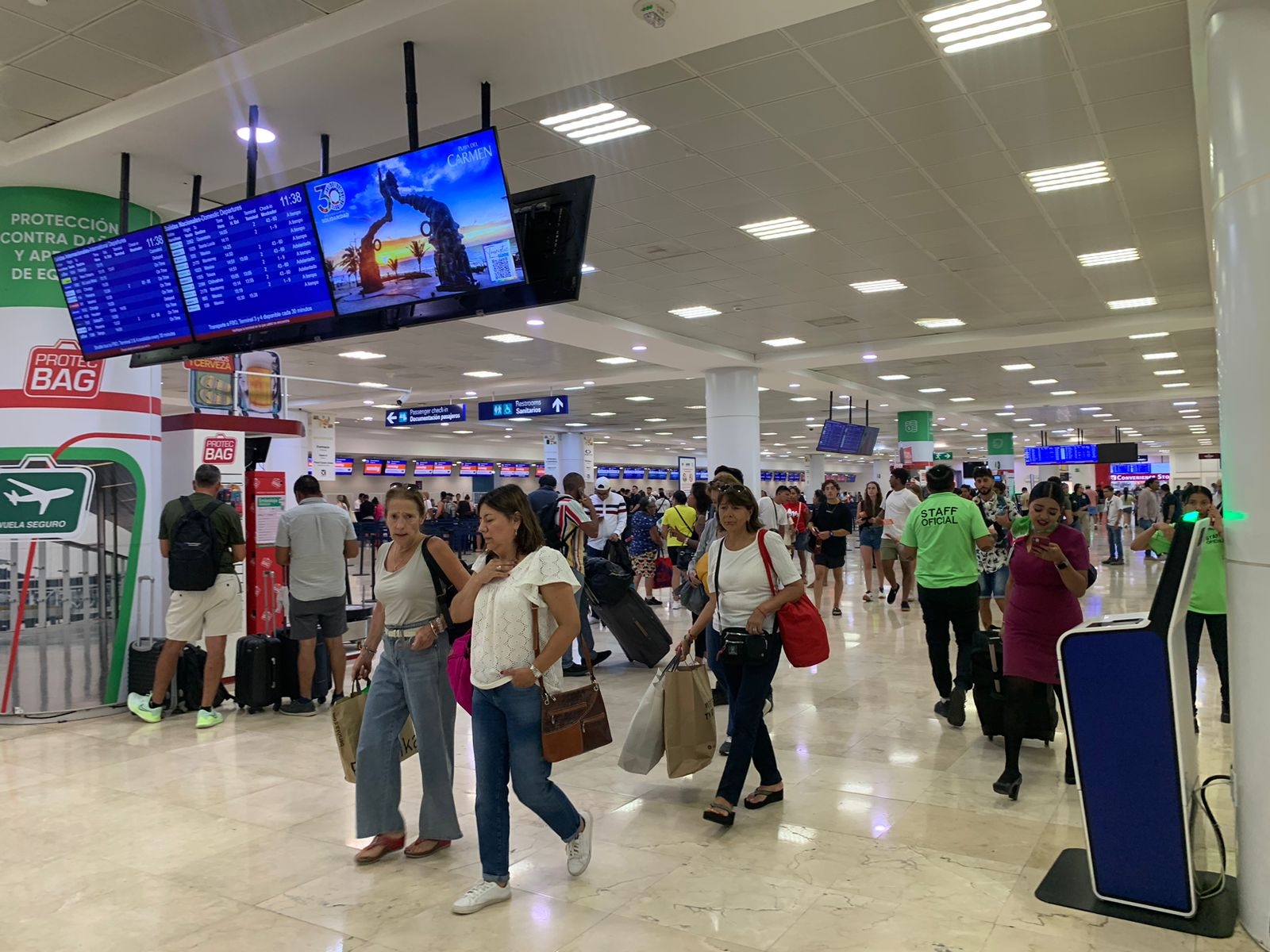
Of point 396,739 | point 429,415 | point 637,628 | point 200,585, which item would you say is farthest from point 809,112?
point 429,415

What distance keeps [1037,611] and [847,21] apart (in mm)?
3093

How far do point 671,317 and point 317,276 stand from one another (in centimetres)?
747

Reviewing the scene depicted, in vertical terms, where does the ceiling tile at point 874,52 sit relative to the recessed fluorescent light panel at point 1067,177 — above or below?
above

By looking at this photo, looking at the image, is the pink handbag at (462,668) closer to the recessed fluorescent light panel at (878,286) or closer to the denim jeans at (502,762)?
the denim jeans at (502,762)

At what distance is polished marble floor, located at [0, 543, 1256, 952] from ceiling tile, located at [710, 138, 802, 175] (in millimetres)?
3899

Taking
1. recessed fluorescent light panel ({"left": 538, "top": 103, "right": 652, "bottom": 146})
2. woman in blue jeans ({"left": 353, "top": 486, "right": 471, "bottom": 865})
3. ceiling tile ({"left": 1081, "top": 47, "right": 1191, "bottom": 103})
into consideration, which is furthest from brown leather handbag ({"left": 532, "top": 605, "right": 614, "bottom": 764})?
ceiling tile ({"left": 1081, "top": 47, "right": 1191, "bottom": 103})

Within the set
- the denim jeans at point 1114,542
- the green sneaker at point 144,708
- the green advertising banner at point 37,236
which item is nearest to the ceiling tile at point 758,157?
the green advertising banner at point 37,236

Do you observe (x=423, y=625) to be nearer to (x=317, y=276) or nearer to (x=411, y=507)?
(x=411, y=507)

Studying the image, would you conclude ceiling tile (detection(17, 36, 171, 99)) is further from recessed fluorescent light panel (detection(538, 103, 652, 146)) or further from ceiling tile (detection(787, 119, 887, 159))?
ceiling tile (detection(787, 119, 887, 159))

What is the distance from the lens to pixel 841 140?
613 cm

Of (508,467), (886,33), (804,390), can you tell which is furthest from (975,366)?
(508,467)

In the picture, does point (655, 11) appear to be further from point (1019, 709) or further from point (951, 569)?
point (1019, 709)

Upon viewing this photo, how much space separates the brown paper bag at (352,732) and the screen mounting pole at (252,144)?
9.86ft

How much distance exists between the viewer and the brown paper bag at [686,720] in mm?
4266
